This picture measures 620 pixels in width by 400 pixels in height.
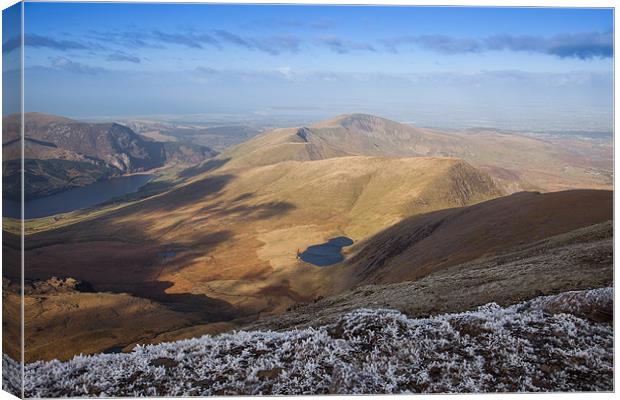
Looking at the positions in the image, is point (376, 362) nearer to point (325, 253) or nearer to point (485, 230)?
point (485, 230)

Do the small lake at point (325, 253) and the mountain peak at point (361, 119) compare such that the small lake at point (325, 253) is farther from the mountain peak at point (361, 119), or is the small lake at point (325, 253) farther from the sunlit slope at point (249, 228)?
the mountain peak at point (361, 119)

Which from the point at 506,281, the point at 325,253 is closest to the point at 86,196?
the point at 325,253

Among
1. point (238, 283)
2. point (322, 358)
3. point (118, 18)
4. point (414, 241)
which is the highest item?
point (118, 18)

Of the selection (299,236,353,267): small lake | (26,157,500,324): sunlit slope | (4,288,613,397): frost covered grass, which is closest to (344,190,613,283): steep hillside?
(299,236,353,267): small lake

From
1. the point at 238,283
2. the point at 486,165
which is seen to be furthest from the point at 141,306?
the point at 486,165

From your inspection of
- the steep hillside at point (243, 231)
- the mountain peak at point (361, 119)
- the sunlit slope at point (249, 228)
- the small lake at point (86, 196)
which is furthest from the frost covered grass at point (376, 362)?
the small lake at point (86, 196)

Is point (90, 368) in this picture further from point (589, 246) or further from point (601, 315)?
point (589, 246)

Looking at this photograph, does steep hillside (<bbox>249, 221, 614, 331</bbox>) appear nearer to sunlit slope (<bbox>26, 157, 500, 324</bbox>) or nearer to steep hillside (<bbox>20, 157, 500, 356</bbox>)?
steep hillside (<bbox>20, 157, 500, 356</bbox>)
